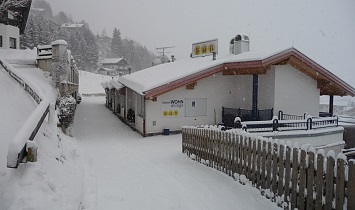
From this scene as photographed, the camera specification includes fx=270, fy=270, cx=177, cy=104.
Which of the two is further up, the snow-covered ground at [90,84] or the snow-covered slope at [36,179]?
the snow-covered ground at [90,84]

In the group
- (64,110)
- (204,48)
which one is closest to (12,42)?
(204,48)

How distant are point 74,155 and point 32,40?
72.0 m

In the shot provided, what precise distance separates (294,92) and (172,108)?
29.6ft

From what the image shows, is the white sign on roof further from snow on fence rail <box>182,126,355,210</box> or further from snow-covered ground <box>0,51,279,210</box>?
snow on fence rail <box>182,126,355,210</box>

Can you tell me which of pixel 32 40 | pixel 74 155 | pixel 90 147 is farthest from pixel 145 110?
pixel 32 40

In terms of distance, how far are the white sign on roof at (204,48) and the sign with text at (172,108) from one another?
27.6ft

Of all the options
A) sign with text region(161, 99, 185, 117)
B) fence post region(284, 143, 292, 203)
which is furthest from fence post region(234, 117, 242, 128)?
fence post region(284, 143, 292, 203)

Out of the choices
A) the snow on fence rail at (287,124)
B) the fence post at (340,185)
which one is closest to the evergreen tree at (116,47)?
the snow on fence rail at (287,124)

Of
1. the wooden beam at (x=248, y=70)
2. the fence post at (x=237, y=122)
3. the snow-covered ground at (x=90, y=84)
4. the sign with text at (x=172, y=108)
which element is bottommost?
the fence post at (x=237, y=122)

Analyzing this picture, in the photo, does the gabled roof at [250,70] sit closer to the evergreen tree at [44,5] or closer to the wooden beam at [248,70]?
the wooden beam at [248,70]

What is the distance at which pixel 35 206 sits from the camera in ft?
14.3

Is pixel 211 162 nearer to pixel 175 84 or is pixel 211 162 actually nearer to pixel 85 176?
pixel 85 176

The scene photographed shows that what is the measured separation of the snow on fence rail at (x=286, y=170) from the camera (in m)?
4.90

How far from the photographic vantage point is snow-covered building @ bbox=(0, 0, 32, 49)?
28625mm
